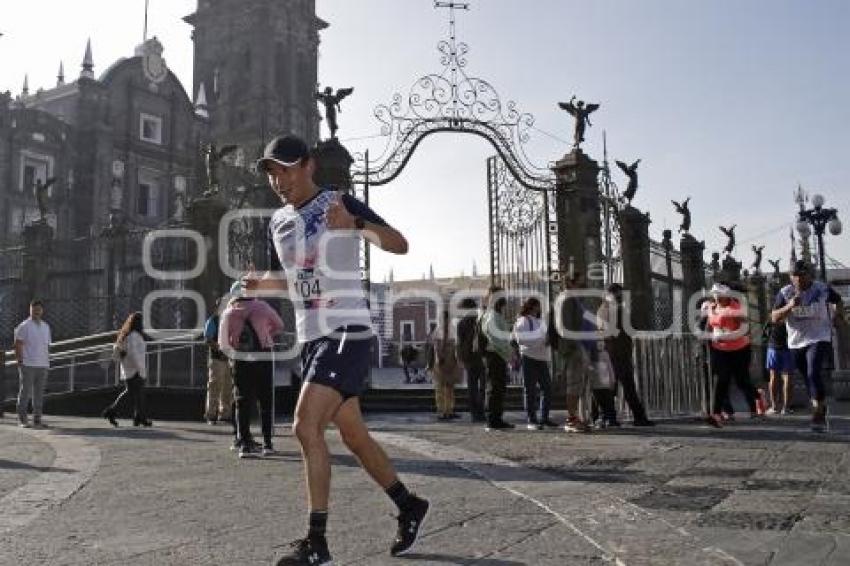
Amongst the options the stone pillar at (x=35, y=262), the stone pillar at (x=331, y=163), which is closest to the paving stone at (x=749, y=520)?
the stone pillar at (x=331, y=163)

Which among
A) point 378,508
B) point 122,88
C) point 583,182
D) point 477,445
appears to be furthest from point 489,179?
point 122,88

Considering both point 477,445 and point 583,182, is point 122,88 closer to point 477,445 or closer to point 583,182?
point 583,182

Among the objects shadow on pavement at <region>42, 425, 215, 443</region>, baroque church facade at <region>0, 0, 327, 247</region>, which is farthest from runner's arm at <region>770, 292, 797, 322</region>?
baroque church facade at <region>0, 0, 327, 247</region>

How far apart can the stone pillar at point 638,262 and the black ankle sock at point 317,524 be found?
14061mm

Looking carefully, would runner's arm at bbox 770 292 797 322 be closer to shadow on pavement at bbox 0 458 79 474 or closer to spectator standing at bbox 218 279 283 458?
spectator standing at bbox 218 279 283 458

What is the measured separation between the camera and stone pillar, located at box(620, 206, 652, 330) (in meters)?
16.6

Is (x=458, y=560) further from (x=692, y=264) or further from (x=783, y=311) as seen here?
(x=692, y=264)

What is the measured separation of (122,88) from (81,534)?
48430mm

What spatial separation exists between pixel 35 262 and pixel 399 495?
1820cm

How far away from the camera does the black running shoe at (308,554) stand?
3.02 meters

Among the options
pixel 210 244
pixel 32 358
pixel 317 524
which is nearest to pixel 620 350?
pixel 317 524

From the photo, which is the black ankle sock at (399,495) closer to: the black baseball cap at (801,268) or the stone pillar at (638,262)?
the black baseball cap at (801,268)

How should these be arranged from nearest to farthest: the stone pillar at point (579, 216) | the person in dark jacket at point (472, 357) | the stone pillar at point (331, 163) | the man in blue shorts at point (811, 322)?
the man in blue shorts at point (811, 322), the person in dark jacket at point (472, 357), the stone pillar at point (331, 163), the stone pillar at point (579, 216)

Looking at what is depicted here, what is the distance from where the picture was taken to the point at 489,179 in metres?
16.8
